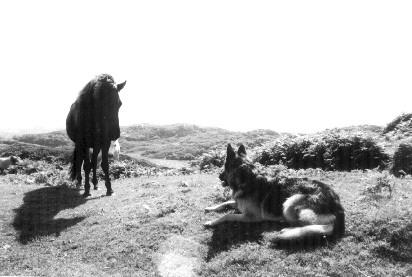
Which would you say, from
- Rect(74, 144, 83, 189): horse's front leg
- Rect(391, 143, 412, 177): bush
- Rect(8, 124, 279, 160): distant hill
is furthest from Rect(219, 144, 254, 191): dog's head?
Rect(8, 124, 279, 160): distant hill

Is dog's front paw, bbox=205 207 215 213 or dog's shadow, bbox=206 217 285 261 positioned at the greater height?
dog's front paw, bbox=205 207 215 213

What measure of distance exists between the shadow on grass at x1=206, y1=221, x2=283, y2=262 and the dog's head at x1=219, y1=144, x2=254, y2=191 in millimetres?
898

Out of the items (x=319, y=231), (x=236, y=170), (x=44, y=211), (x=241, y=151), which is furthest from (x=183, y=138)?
(x=319, y=231)

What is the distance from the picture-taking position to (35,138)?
3606 cm

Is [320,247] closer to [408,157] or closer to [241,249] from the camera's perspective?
[241,249]

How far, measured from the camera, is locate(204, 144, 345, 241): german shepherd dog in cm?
782

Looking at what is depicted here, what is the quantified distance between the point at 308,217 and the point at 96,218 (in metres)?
5.50

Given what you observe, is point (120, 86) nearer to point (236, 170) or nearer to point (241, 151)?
point (241, 151)

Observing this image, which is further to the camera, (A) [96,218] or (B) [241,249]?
(A) [96,218]

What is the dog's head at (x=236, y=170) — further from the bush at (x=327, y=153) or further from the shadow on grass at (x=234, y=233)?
the bush at (x=327, y=153)

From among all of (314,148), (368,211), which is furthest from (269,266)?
(314,148)

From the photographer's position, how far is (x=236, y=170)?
31.6 feet

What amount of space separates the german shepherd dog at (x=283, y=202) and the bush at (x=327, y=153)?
6588mm

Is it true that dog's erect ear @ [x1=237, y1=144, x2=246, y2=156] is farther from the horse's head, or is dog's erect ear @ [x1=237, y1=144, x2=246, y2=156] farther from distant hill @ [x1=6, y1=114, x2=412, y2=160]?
distant hill @ [x1=6, y1=114, x2=412, y2=160]
